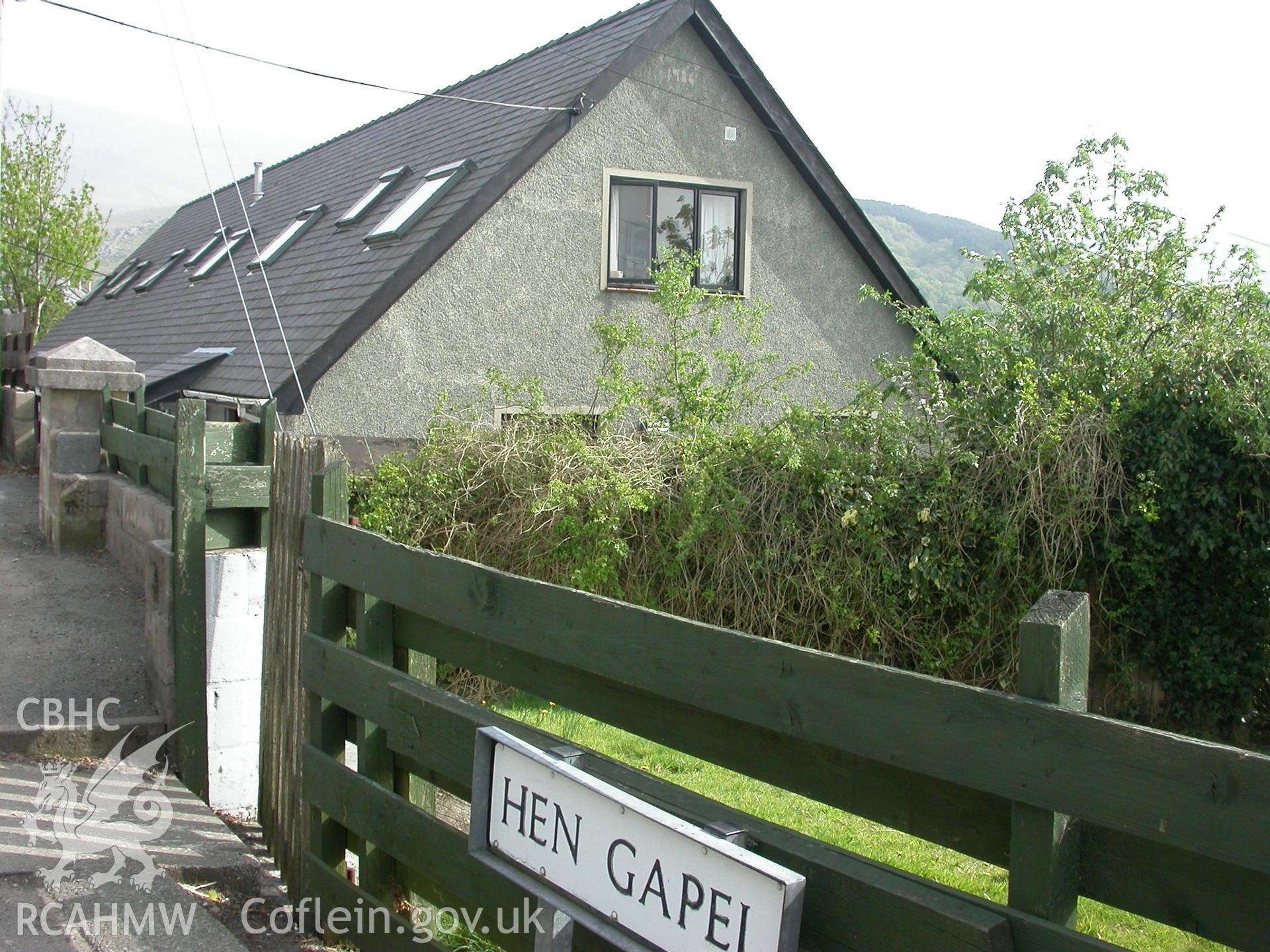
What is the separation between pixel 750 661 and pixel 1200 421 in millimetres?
6245

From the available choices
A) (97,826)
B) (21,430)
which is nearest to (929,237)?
(21,430)

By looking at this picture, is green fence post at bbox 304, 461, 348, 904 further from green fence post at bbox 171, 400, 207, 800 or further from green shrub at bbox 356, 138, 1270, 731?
green shrub at bbox 356, 138, 1270, 731

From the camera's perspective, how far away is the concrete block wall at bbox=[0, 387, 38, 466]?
1330 centimetres

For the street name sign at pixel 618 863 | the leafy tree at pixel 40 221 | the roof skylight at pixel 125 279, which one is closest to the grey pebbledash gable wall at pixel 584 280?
the street name sign at pixel 618 863

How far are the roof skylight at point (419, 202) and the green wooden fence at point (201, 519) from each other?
778cm

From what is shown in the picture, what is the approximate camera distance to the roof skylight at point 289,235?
16.1 metres

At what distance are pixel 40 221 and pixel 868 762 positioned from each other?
2831 centimetres

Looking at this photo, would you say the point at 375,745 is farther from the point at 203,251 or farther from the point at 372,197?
the point at 203,251

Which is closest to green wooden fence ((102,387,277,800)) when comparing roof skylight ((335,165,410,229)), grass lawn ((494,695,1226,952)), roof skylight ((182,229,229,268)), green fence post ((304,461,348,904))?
green fence post ((304,461,348,904))

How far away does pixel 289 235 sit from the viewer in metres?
16.4

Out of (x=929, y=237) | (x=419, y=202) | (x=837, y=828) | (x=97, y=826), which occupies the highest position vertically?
(x=929, y=237)

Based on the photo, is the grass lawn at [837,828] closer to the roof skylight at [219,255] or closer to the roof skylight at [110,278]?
the roof skylight at [219,255]

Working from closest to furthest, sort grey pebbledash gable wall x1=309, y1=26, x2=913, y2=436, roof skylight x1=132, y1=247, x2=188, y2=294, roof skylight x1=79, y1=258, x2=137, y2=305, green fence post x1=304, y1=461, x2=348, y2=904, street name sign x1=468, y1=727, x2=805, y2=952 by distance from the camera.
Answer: street name sign x1=468, y1=727, x2=805, y2=952, green fence post x1=304, y1=461, x2=348, y2=904, grey pebbledash gable wall x1=309, y1=26, x2=913, y2=436, roof skylight x1=132, y1=247, x2=188, y2=294, roof skylight x1=79, y1=258, x2=137, y2=305

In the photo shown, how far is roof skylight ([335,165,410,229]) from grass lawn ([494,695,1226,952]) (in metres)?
8.97
